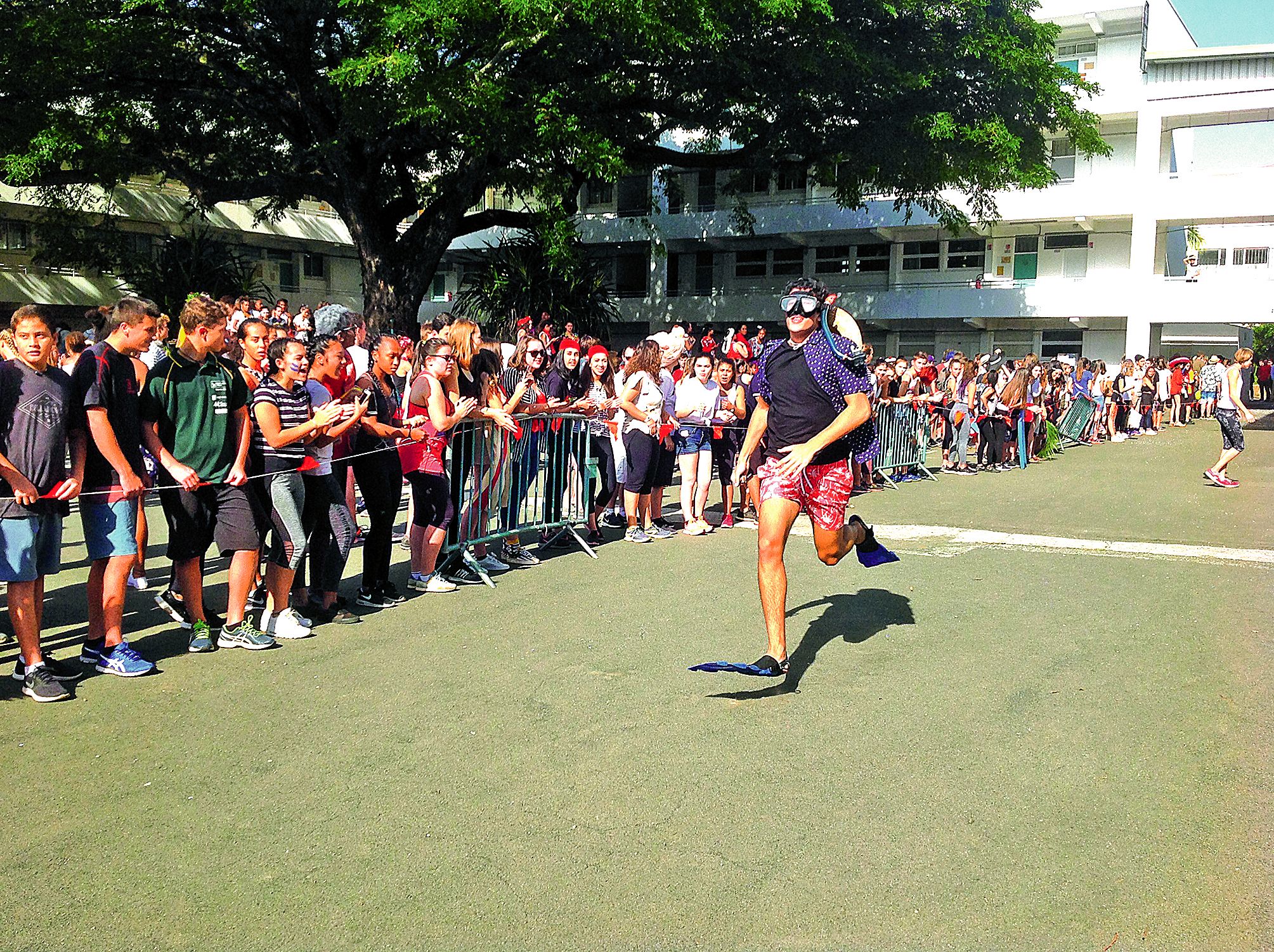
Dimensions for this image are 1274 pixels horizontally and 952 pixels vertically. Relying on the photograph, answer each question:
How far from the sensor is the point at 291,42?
21.4 meters

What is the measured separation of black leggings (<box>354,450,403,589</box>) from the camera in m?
7.75

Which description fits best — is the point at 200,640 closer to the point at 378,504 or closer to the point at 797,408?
the point at 378,504

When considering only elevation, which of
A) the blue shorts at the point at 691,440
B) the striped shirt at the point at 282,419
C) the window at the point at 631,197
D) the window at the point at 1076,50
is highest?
the window at the point at 1076,50

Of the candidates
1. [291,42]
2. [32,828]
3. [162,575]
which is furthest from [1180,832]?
[291,42]

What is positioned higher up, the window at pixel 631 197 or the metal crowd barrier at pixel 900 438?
the window at pixel 631 197

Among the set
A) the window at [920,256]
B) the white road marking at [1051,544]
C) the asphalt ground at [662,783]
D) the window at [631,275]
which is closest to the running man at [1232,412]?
the white road marking at [1051,544]

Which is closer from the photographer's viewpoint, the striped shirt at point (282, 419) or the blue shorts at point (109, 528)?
the blue shorts at point (109, 528)

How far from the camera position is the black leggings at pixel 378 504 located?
775 cm

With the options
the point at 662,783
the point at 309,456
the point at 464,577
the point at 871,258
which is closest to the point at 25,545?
the point at 309,456

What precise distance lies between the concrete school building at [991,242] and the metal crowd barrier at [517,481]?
84.1 ft

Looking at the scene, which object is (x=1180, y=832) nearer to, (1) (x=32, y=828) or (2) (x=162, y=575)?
(1) (x=32, y=828)

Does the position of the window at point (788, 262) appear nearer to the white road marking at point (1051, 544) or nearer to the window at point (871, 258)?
the window at point (871, 258)

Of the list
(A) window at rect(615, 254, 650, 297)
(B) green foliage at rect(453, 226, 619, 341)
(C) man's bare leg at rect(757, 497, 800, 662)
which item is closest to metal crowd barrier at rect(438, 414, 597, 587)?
(C) man's bare leg at rect(757, 497, 800, 662)

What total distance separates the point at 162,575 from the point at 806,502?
522cm
